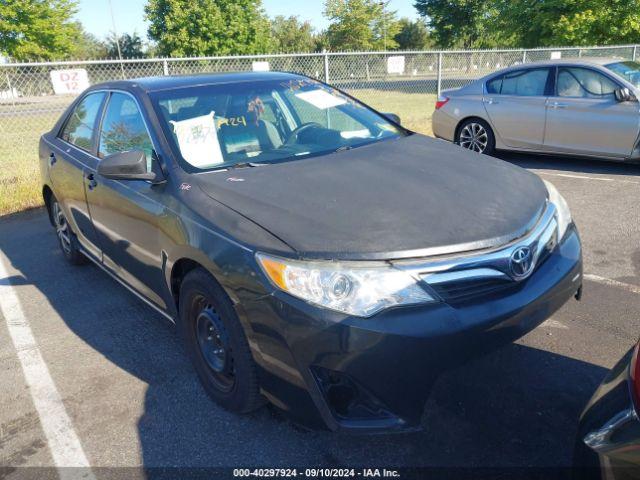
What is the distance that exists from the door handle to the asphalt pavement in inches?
37.0

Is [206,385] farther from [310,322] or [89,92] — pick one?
[89,92]

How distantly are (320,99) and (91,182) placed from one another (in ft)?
5.70

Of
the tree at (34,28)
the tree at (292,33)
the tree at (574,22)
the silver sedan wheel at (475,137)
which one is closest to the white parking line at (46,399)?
the silver sedan wheel at (475,137)

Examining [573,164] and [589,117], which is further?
[573,164]

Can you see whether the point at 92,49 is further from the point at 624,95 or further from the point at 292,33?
the point at 624,95

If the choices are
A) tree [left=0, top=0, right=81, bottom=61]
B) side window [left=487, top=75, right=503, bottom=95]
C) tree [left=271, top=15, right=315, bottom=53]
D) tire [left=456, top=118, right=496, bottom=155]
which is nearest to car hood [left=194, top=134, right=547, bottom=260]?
tire [left=456, top=118, right=496, bottom=155]

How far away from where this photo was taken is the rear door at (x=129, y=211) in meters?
2.96

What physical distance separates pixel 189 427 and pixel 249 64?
30.4 ft

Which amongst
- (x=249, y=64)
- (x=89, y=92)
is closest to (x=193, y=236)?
(x=89, y=92)

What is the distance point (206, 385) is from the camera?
2.81 metres

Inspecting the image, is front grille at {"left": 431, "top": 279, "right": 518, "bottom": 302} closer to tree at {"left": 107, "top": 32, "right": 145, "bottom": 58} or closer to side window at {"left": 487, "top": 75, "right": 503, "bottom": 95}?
side window at {"left": 487, "top": 75, "right": 503, "bottom": 95}

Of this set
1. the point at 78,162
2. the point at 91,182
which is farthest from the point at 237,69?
the point at 91,182

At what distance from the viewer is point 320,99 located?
394 centimetres

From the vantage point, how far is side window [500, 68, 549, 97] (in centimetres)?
772
